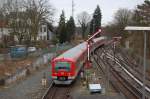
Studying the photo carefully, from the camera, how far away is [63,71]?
A: 1281 inches

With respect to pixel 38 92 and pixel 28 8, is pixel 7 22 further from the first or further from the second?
pixel 38 92

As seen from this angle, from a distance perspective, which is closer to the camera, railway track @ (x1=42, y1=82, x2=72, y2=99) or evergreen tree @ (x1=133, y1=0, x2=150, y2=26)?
railway track @ (x1=42, y1=82, x2=72, y2=99)

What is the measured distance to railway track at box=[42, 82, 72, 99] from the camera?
94.6ft

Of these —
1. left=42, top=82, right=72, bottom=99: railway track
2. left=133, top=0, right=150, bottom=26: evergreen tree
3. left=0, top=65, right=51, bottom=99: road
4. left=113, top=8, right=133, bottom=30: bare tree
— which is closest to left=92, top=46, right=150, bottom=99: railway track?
left=42, top=82, right=72, bottom=99: railway track

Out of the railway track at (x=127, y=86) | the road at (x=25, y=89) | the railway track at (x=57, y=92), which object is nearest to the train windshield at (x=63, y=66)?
the railway track at (x=57, y=92)

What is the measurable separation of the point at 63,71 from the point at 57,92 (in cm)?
232

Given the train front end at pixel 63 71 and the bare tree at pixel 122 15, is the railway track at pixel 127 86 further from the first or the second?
the bare tree at pixel 122 15

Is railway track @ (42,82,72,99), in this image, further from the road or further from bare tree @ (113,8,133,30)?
bare tree @ (113,8,133,30)

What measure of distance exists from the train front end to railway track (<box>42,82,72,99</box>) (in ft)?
1.86

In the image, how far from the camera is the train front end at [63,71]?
32531 millimetres

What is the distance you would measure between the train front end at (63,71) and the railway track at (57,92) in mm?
568

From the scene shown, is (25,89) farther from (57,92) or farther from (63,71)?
(63,71)

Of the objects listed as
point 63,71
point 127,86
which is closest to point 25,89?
point 63,71

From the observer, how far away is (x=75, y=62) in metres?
33.8
